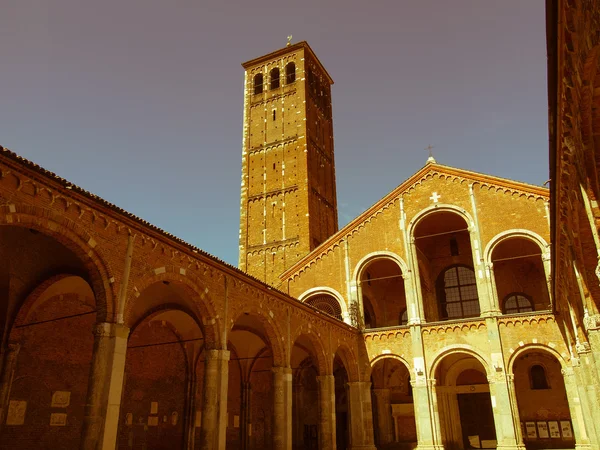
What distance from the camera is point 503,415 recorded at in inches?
766

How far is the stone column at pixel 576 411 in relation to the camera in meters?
18.6

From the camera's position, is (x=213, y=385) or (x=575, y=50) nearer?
(x=575, y=50)

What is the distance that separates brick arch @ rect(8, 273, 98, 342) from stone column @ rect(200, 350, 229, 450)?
4.39 m

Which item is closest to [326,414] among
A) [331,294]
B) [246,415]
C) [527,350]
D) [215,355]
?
[246,415]

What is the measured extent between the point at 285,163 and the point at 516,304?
17.6 metres

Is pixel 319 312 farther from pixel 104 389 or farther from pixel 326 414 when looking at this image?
pixel 104 389

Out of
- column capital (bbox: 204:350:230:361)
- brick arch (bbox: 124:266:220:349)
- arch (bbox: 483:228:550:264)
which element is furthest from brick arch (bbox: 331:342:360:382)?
brick arch (bbox: 124:266:220:349)

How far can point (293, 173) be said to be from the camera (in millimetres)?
34562

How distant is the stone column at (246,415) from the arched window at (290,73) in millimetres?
→ 24117

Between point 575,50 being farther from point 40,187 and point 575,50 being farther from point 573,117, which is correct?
point 40,187

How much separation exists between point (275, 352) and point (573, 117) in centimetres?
1234

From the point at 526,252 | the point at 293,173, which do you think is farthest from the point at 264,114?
the point at 526,252

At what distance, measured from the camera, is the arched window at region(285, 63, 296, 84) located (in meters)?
38.5

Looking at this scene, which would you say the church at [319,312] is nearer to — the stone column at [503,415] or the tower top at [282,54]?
the stone column at [503,415]
